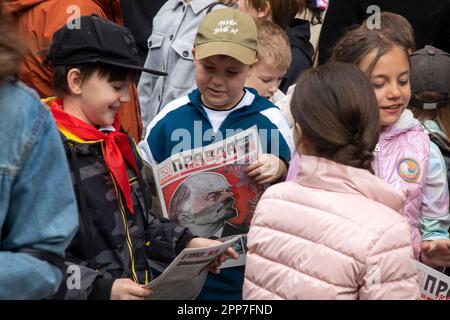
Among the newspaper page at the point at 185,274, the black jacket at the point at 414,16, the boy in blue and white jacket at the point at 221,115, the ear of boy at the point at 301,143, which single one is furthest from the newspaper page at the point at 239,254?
the black jacket at the point at 414,16

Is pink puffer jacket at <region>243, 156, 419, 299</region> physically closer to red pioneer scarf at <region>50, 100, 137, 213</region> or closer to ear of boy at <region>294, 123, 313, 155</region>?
ear of boy at <region>294, 123, 313, 155</region>

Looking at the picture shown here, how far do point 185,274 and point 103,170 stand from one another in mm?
483

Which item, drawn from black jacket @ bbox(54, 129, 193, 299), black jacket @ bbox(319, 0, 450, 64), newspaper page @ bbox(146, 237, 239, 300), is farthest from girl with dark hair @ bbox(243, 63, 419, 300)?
black jacket @ bbox(319, 0, 450, 64)

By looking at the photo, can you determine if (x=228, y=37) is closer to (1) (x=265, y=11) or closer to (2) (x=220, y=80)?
(2) (x=220, y=80)

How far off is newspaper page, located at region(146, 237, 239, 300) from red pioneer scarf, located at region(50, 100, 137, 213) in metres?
0.31

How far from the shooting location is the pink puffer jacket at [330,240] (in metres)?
2.51

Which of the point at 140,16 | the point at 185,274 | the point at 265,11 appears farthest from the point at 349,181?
the point at 140,16

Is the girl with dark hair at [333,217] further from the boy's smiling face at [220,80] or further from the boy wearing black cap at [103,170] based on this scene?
the boy's smiling face at [220,80]

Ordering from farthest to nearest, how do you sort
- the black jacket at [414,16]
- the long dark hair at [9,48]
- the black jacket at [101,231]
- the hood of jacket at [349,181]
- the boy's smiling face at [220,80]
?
the black jacket at [414,16]
the boy's smiling face at [220,80]
the black jacket at [101,231]
the hood of jacket at [349,181]
the long dark hair at [9,48]

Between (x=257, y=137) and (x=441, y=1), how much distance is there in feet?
6.79

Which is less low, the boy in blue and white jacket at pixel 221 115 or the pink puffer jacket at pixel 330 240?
the boy in blue and white jacket at pixel 221 115

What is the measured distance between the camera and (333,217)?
258 centimetres

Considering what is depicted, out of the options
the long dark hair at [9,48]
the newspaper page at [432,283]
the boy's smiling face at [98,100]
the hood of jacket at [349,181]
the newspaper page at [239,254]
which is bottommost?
the newspaper page at [432,283]

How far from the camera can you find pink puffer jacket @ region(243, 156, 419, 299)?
2.51 metres
